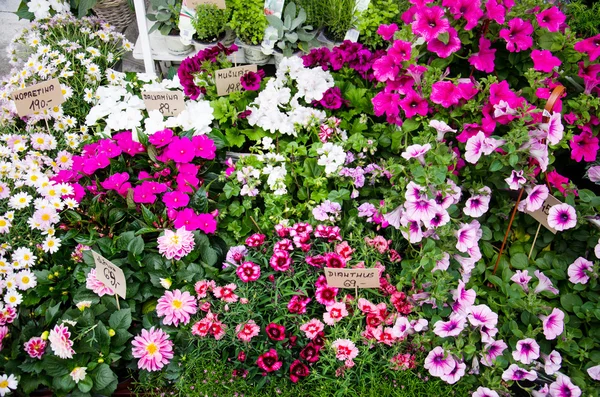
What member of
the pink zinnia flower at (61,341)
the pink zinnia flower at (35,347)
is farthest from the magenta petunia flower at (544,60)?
the pink zinnia flower at (35,347)

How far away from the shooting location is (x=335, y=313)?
62.4 inches

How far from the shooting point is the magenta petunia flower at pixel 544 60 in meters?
1.66

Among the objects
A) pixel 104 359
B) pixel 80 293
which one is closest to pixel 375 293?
pixel 104 359

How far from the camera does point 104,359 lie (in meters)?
1.62

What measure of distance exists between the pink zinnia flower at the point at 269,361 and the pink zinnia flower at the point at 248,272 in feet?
0.81

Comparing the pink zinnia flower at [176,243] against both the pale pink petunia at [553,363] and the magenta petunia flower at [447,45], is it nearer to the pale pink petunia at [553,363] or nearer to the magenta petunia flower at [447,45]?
the magenta petunia flower at [447,45]

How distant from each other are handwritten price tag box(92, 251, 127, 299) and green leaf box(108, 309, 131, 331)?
0.26 ft

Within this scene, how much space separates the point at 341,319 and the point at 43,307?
1046mm

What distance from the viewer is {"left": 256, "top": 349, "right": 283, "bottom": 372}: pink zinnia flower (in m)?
1.52

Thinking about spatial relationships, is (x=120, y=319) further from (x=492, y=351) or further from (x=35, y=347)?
(x=492, y=351)

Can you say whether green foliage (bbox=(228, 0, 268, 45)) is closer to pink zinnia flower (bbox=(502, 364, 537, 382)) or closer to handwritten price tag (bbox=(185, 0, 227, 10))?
handwritten price tag (bbox=(185, 0, 227, 10))

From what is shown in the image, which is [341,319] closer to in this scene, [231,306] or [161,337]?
[231,306]

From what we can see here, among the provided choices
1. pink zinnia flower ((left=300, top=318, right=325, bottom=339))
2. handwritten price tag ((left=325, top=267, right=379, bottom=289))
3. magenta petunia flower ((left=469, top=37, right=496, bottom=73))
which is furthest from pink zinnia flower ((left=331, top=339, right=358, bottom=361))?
magenta petunia flower ((left=469, top=37, right=496, bottom=73))

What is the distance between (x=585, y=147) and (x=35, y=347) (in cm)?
195
